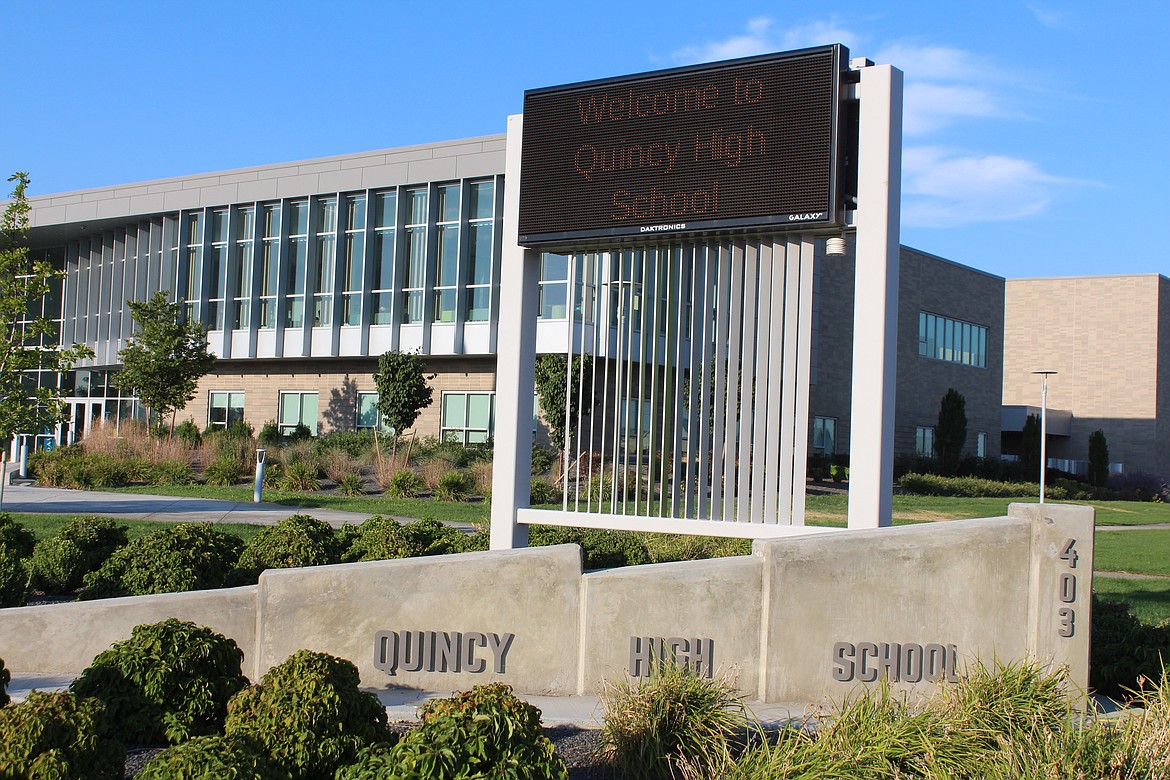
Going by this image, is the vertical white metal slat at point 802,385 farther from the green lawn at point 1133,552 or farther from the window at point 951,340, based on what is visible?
the window at point 951,340

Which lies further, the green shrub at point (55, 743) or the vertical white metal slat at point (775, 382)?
the vertical white metal slat at point (775, 382)

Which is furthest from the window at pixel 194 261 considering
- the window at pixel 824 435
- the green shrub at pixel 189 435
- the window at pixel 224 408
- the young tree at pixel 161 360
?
the window at pixel 824 435

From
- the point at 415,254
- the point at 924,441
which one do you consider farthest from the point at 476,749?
the point at 924,441

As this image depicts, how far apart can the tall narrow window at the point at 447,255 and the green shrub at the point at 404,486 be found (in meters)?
10.3

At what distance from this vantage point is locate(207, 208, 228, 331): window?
3947 cm

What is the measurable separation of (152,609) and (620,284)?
4916 mm

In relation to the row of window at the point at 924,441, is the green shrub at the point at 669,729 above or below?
below

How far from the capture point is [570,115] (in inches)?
381

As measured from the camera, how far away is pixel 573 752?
5.20 meters

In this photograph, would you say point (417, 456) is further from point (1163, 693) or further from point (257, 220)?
point (1163, 693)

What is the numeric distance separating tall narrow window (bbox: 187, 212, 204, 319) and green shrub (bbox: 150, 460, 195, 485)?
15.0 meters

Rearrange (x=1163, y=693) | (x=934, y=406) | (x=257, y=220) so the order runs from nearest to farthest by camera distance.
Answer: (x=1163, y=693)
(x=257, y=220)
(x=934, y=406)

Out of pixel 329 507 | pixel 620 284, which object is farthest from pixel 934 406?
pixel 620 284

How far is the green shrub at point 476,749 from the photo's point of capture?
151 inches
